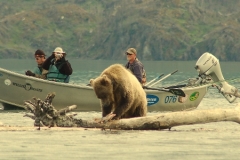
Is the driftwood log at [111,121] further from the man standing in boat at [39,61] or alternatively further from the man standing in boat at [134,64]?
the man standing in boat at [39,61]

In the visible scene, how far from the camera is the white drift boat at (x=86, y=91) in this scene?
82.0 ft

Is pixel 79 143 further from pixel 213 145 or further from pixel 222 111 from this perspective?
pixel 222 111

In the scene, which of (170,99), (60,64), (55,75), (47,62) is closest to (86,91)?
(55,75)

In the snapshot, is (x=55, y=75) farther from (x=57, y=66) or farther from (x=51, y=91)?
(x=57, y=66)

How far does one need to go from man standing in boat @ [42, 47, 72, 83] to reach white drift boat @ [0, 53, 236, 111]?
255 mm

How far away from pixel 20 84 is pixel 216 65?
245 inches

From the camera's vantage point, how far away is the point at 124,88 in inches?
664

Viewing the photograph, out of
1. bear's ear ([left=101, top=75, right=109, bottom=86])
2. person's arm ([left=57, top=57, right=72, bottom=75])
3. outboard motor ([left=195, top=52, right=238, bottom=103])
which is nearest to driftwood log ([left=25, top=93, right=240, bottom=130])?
bear's ear ([left=101, top=75, right=109, bottom=86])

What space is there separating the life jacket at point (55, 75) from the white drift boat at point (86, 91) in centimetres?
14

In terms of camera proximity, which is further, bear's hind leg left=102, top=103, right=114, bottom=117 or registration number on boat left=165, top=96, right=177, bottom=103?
registration number on boat left=165, top=96, right=177, bottom=103

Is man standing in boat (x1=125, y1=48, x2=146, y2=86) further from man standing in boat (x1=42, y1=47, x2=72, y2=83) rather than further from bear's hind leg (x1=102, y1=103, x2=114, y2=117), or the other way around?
bear's hind leg (x1=102, y1=103, x2=114, y2=117)

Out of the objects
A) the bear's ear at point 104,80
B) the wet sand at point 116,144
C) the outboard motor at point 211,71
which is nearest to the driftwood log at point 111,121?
the wet sand at point 116,144

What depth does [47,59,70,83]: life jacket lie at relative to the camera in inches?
943

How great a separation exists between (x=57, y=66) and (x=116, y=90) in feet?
22.1
